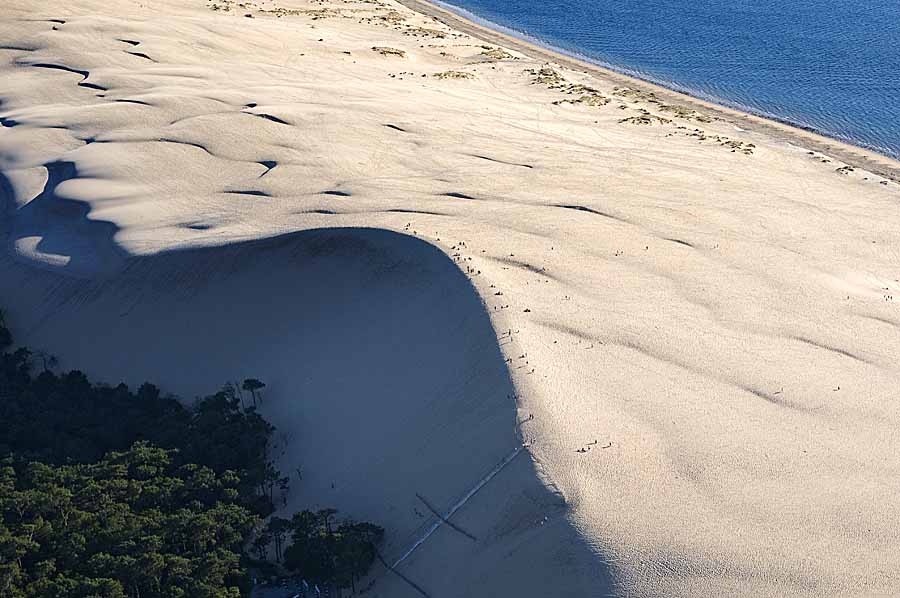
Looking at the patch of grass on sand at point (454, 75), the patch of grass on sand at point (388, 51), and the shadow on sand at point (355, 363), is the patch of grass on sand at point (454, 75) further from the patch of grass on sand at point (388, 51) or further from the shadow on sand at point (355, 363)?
the shadow on sand at point (355, 363)

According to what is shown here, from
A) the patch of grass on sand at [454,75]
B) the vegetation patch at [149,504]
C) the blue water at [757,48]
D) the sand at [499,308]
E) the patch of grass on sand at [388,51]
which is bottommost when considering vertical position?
the vegetation patch at [149,504]

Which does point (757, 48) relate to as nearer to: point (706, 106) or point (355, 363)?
point (706, 106)

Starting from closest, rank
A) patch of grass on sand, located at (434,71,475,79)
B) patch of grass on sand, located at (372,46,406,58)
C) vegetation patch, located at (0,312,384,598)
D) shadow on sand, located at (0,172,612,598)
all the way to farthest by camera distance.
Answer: vegetation patch, located at (0,312,384,598)
shadow on sand, located at (0,172,612,598)
patch of grass on sand, located at (434,71,475,79)
patch of grass on sand, located at (372,46,406,58)

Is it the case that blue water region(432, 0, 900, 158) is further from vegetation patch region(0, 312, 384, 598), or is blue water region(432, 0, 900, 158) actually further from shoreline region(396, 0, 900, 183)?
vegetation patch region(0, 312, 384, 598)

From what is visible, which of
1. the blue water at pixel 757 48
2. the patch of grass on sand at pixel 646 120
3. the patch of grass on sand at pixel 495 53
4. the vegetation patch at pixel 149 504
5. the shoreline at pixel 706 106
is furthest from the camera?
the patch of grass on sand at pixel 495 53

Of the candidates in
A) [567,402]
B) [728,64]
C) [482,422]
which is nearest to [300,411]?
[482,422]

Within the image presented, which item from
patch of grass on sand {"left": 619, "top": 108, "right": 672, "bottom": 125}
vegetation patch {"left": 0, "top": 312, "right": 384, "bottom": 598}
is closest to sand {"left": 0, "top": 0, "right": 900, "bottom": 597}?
patch of grass on sand {"left": 619, "top": 108, "right": 672, "bottom": 125}

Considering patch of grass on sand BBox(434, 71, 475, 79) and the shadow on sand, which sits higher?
patch of grass on sand BBox(434, 71, 475, 79)

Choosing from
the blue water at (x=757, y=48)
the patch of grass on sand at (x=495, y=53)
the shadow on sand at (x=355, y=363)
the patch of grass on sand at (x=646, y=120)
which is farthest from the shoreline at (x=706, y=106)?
the shadow on sand at (x=355, y=363)
